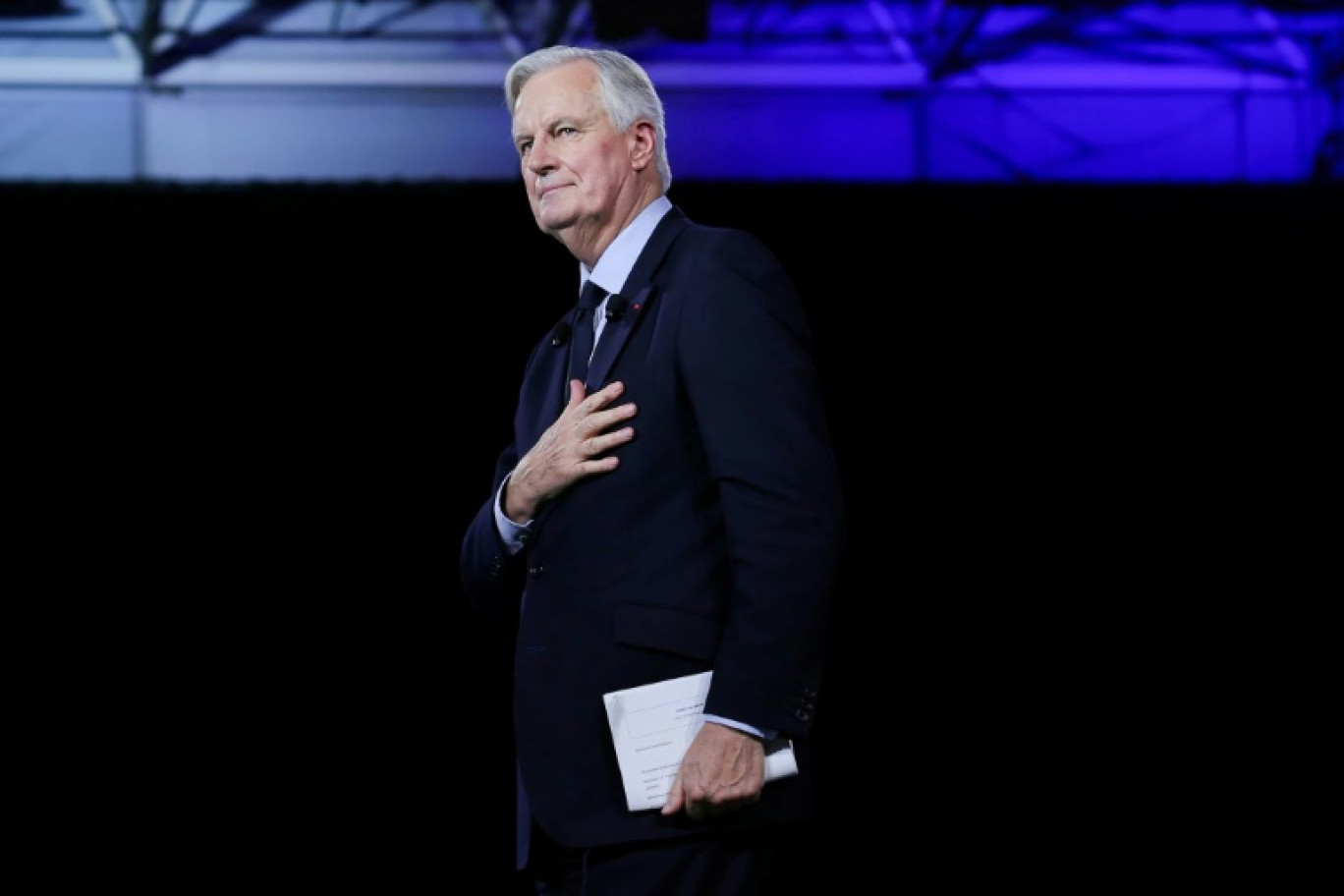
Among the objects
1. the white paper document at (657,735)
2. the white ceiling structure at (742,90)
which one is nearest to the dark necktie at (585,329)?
the white paper document at (657,735)

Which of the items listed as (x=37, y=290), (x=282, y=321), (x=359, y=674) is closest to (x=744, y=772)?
(x=359, y=674)

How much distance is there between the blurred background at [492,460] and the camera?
3910 millimetres

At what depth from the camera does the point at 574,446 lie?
1.44m

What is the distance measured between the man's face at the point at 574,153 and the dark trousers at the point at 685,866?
2.00 feet

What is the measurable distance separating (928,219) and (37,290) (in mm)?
2432

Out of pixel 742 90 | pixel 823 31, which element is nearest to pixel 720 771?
pixel 742 90

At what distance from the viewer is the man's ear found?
61.3 inches

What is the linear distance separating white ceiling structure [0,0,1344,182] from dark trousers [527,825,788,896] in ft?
11.1

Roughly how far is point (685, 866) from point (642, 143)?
2.35 feet

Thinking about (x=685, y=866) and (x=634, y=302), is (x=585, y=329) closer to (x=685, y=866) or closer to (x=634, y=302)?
(x=634, y=302)

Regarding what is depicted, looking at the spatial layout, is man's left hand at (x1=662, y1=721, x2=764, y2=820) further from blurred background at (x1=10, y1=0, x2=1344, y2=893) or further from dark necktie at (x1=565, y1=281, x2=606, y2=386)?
blurred background at (x1=10, y1=0, x2=1344, y2=893)

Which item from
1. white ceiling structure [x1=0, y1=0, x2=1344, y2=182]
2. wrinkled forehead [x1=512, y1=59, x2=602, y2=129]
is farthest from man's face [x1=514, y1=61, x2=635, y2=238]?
white ceiling structure [x1=0, y1=0, x2=1344, y2=182]

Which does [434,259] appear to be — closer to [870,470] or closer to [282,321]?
[282,321]

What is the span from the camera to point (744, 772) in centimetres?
133
